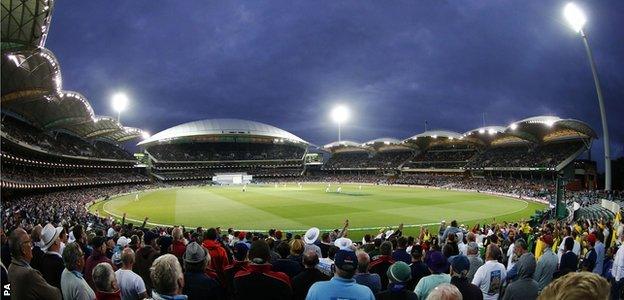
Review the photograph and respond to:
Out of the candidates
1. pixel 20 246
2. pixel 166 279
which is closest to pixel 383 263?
pixel 166 279

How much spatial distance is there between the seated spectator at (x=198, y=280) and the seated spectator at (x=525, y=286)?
3928 mm

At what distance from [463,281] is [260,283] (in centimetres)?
261

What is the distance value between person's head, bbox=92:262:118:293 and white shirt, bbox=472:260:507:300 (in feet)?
17.5

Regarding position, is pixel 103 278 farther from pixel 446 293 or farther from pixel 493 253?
pixel 493 253

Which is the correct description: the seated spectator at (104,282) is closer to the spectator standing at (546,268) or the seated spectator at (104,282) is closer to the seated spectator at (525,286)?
the seated spectator at (525,286)

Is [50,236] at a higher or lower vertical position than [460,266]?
higher

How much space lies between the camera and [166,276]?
11.1ft

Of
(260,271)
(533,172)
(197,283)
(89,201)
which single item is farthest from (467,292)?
(533,172)

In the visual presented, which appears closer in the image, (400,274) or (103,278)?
(103,278)

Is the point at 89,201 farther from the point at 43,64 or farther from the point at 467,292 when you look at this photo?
the point at 467,292

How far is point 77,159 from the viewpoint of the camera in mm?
67875

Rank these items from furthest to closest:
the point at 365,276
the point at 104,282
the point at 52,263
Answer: the point at 52,263 → the point at 365,276 → the point at 104,282

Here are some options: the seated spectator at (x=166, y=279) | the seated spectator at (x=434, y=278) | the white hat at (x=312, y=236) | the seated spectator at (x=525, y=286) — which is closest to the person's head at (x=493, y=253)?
the seated spectator at (x=525, y=286)

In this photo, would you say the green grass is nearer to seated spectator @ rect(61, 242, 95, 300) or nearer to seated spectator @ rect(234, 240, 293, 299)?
seated spectator @ rect(234, 240, 293, 299)
